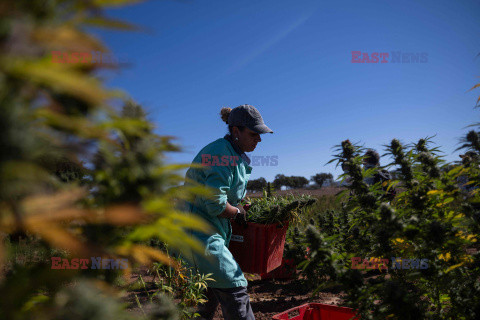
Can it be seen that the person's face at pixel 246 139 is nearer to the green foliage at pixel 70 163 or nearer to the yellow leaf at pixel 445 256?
the yellow leaf at pixel 445 256

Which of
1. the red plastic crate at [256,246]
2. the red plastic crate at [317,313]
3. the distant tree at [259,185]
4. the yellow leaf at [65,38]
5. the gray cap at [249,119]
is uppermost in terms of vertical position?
the gray cap at [249,119]

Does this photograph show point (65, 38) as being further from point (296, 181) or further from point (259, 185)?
point (296, 181)

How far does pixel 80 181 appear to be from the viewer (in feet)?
2.39

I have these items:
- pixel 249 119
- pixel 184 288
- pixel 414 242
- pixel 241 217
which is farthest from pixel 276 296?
pixel 414 242

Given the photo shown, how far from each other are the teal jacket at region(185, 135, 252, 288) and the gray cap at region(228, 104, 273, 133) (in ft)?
0.75

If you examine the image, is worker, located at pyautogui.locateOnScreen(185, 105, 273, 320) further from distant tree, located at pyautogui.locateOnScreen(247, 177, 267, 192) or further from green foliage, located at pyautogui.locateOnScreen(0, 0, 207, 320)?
green foliage, located at pyautogui.locateOnScreen(0, 0, 207, 320)

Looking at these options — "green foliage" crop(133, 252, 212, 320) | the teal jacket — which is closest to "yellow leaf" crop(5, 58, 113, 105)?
the teal jacket

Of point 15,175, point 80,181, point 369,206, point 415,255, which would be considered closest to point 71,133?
point 15,175

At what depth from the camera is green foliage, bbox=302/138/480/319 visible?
58.1 inches

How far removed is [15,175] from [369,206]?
1718mm

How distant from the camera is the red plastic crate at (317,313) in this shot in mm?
2488

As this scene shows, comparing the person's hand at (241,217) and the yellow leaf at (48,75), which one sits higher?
the yellow leaf at (48,75)

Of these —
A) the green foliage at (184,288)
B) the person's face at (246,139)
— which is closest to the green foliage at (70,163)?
the green foliage at (184,288)

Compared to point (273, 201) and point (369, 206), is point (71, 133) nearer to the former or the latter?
point (369, 206)
